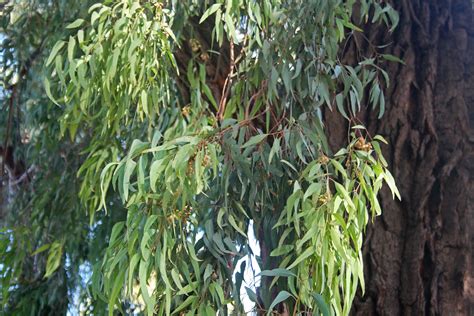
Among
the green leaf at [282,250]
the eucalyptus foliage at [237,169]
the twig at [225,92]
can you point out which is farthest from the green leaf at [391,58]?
the green leaf at [282,250]

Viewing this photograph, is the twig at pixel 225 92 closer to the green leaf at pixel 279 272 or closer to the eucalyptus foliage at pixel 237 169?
the eucalyptus foliage at pixel 237 169

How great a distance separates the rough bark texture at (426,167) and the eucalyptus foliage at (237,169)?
0.06 meters

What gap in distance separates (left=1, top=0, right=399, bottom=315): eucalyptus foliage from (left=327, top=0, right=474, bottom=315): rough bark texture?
2.5 inches

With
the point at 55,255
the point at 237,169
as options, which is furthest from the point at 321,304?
the point at 55,255

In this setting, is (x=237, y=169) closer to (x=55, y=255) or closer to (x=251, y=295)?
(x=251, y=295)

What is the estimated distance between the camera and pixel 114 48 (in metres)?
1.84

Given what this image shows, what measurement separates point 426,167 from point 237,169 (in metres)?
Result: 0.49

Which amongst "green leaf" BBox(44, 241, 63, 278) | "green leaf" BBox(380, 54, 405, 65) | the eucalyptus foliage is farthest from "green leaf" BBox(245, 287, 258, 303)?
"green leaf" BBox(44, 241, 63, 278)

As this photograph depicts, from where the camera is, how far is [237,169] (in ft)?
5.11

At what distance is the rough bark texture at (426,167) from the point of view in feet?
5.85

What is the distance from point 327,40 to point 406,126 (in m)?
0.28

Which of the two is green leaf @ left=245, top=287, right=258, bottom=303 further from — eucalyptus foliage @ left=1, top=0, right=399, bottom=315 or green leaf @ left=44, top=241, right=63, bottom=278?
green leaf @ left=44, top=241, right=63, bottom=278

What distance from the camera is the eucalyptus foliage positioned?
4.65 feet

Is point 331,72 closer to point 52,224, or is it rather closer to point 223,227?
point 223,227
